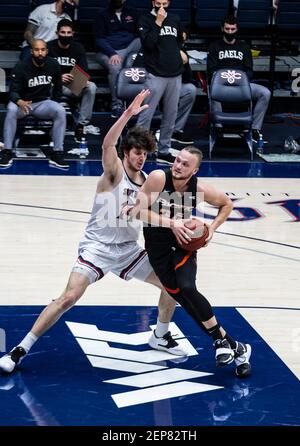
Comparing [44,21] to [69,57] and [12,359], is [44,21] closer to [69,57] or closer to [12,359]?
[69,57]

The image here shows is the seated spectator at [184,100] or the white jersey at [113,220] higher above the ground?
the white jersey at [113,220]

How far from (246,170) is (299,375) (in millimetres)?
7239

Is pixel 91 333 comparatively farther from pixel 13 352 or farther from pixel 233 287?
pixel 233 287

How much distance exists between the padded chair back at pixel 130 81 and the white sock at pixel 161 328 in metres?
7.48

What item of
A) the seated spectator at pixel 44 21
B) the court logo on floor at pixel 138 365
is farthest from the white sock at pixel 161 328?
the seated spectator at pixel 44 21

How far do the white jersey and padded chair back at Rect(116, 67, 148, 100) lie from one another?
7472mm

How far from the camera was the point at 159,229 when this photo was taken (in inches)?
292

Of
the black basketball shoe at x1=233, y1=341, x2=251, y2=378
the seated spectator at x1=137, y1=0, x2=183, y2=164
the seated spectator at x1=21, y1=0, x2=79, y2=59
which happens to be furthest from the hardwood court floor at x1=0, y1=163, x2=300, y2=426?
the seated spectator at x1=21, y1=0, x2=79, y2=59

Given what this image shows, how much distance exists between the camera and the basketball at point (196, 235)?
7.21 m

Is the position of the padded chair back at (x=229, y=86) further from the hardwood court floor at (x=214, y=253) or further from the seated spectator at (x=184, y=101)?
the hardwood court floor at (x=214, y=253)

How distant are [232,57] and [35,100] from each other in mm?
3148

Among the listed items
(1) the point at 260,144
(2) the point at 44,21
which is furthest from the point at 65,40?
(1) the point at 260,144

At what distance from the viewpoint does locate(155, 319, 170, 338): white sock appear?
7836 mm

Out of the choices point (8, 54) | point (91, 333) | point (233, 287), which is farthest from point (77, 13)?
point (91, 333)
